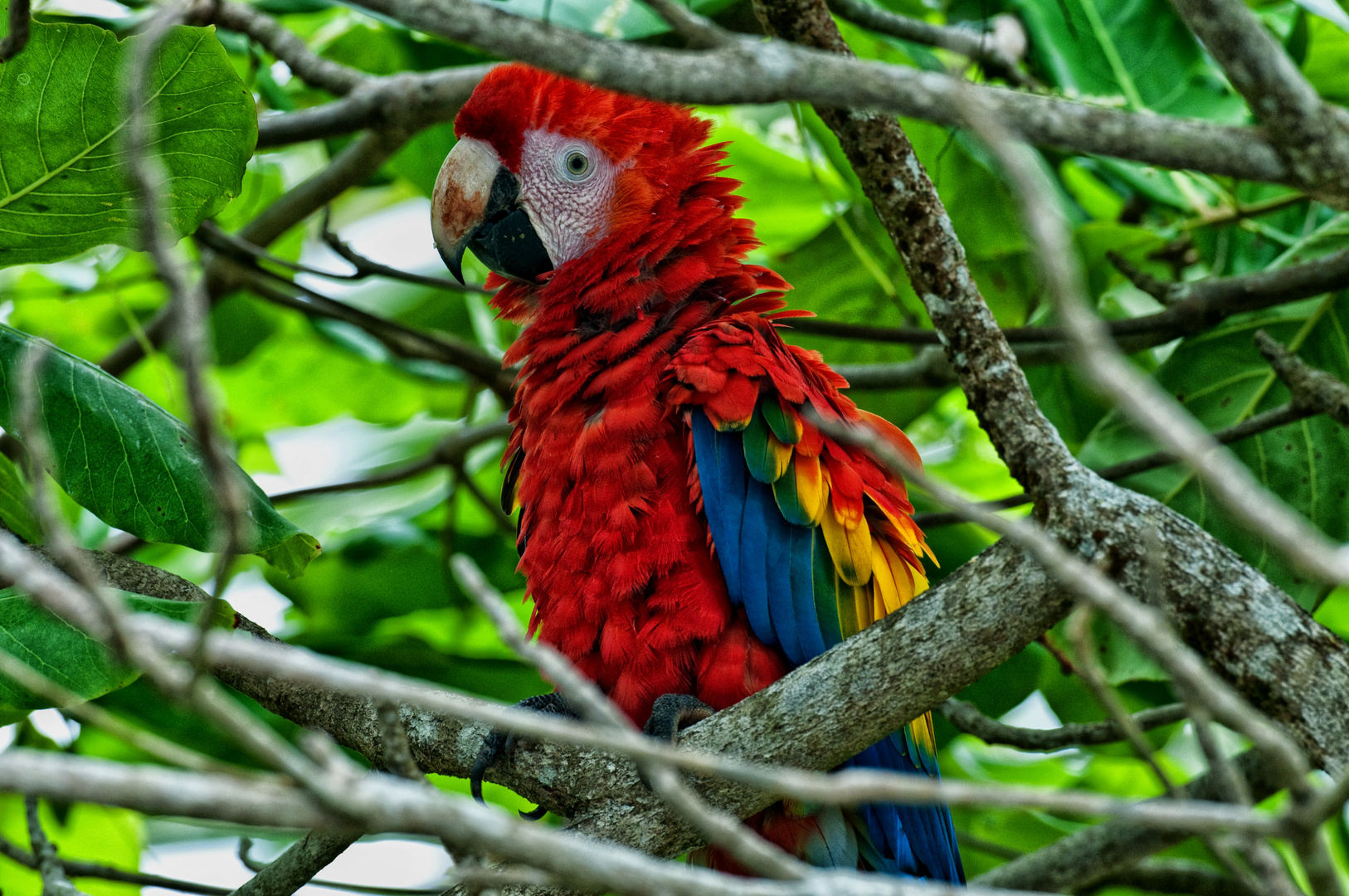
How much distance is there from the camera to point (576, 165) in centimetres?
144

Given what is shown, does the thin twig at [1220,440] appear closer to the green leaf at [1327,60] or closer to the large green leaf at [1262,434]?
the large green leaf at [1262,434]

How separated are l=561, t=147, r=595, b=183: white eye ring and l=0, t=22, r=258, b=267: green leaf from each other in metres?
0.47

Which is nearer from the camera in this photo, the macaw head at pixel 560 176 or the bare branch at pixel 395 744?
the bare branch at pixel 395 744

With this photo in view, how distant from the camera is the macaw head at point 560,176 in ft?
4.59

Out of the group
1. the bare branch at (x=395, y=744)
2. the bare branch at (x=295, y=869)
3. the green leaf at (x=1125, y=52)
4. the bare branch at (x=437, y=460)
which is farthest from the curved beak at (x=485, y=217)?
the bare branch at (x=395, y=744)

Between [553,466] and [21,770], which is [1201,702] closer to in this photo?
[21,770]

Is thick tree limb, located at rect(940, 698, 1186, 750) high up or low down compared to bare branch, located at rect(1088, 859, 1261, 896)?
up

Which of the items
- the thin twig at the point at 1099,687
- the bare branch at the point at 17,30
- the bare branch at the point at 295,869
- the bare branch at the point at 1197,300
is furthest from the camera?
the bare branch at the point at 1197,300

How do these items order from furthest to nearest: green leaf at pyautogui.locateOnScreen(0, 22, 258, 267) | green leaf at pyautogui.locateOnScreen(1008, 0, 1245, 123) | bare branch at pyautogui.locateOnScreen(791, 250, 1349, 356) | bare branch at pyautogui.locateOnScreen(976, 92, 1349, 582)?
green leaf at pyautogui.locateOnScreen(1008, 0, 1245, 123) → bare branch at pyautogui.locateOnScreen(791, 250, 1349, 356) → green leaf at pyautogui.locateOnScreen(0, 22, 258, 267) → bare branch at pyautogui.locateOnScreen(976, 92, 1349, 582)

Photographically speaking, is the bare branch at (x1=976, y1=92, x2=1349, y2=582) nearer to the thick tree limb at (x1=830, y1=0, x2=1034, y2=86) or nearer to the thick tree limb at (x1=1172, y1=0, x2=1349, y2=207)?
the thick tree limb at (x1=1172, y1=0, x2=1349, y2=207)

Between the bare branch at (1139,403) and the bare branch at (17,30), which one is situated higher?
the bare branch at (17,30)

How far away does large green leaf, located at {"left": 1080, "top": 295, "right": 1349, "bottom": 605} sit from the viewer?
55.8 inches

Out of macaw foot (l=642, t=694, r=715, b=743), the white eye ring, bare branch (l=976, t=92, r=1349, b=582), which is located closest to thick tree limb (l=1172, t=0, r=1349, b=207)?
bare branch (l=976, t=92, r=1349, b=582)

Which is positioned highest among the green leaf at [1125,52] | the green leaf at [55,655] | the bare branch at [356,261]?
the green leaf at [1125,52]
